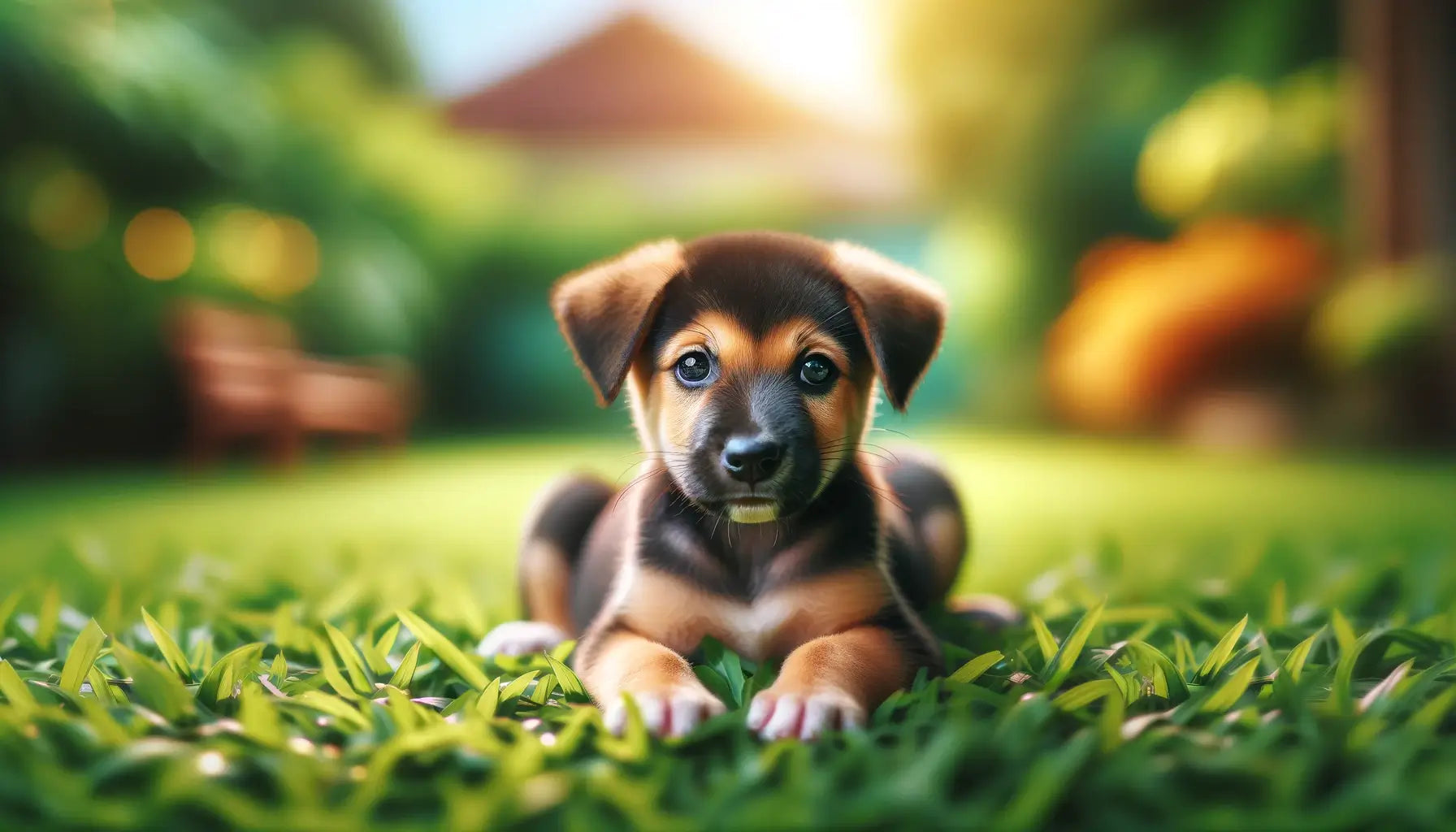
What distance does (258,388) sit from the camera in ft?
29.9

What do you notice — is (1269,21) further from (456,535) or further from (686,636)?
(686,636)

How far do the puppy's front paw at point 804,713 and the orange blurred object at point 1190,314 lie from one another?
10056 millimetres

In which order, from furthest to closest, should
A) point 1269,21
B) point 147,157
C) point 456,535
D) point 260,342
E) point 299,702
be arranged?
point 1269,21, point 260,342, point 147,157, point 456,535, point 299,702

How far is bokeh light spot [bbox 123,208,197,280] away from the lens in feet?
30.6

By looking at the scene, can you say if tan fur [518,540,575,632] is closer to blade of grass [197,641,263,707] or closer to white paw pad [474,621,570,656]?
white paw pad [474,621,570,656]

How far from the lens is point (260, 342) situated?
10.3m

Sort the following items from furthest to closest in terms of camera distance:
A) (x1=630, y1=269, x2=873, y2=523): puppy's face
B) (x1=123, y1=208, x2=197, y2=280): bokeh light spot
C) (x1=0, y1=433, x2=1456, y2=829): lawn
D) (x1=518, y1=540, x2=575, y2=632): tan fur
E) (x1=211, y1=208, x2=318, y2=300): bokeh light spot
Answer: (x1=211, y1=208, x2=318, y2=300): bokeh light spot, (x1=123, y1=208, x2=197, y2=280): bokeh light spot, (x1=518, y1=540, x2=575, y2=632): tan fur, (x1=630, y1=269, x2=873, y2=523): puppy's face, (x1=0, y1=433, x2=1456, y2=829): lawn

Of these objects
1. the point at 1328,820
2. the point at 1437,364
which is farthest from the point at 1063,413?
the point at 1328,820

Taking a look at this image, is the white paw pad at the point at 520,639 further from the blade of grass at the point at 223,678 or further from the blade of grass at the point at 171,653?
the blade of grass at the point at 171,653

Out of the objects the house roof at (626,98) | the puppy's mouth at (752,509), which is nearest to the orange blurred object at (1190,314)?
the house roof at (626,98)

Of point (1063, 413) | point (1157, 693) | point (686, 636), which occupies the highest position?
point (686, 636)

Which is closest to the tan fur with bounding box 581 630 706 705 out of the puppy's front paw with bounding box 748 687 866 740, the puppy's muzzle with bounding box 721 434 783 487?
the puppy's front paw with bounding box 748 687 866 740

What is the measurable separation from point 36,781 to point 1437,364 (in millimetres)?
11217

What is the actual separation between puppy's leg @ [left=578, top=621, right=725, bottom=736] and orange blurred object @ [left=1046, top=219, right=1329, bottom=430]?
10003 mm
